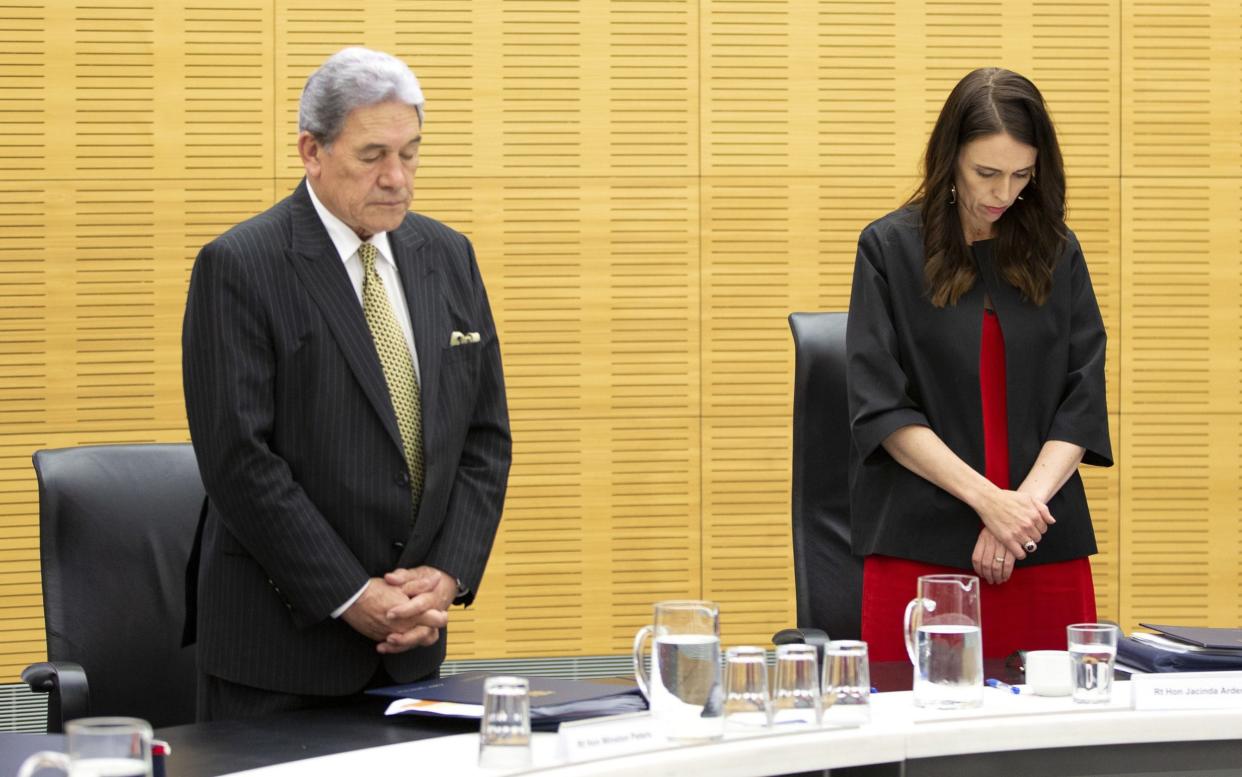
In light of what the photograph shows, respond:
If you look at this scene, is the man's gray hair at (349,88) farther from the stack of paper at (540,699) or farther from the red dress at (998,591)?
the red dress at (998,591)

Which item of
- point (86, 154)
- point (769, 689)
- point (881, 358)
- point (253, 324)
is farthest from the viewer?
point (86, 154)

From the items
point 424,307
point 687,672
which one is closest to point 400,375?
point 424,307

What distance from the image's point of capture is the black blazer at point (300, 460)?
2207 mm

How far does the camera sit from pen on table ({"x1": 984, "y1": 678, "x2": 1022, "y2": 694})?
201 cm

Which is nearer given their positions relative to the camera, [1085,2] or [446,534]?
[446,534]

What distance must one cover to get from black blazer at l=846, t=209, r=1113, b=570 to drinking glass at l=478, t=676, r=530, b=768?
1.22 meters

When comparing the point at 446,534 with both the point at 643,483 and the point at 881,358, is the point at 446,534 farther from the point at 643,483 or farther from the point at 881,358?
the point at 643,483

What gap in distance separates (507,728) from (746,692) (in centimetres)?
30

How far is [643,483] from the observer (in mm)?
4836

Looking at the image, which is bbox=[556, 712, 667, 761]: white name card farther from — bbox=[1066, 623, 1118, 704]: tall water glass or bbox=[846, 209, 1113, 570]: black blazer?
bbox=[846, 209, 1113, 570]: black blazer

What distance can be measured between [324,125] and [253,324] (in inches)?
13.0

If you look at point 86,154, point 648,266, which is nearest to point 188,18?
point 86,154

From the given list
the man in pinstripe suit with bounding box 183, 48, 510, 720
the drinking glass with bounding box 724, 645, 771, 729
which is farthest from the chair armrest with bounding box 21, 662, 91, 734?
the drinking glass with bounding box 724, 645, 771, 729

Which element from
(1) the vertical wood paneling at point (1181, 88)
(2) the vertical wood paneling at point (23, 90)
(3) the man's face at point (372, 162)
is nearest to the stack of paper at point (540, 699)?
(3) the man's face at point (372, 162)
